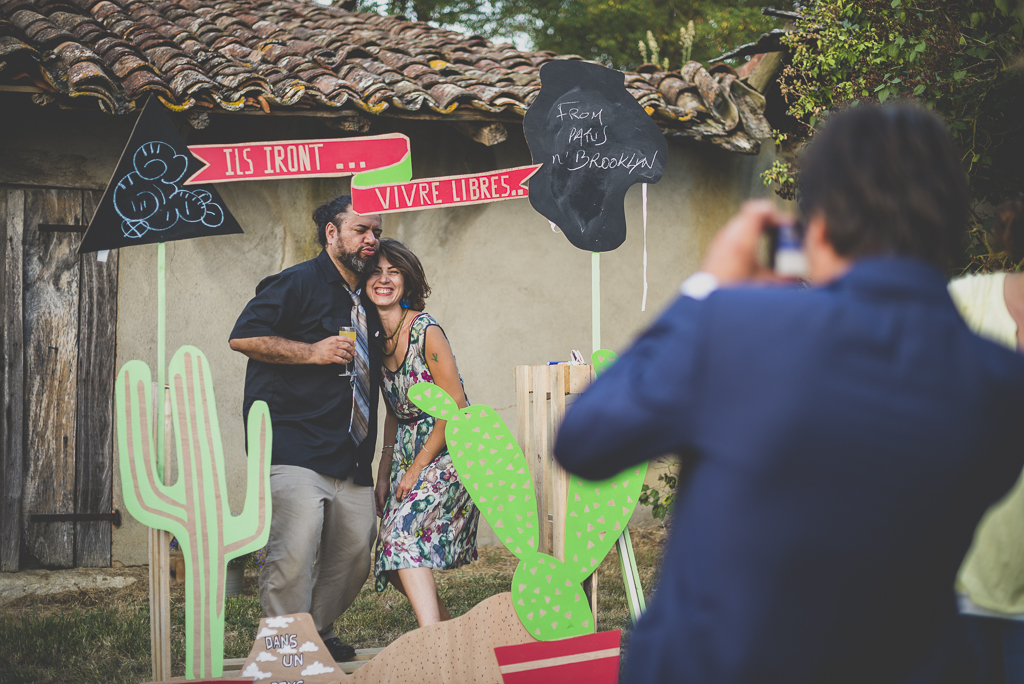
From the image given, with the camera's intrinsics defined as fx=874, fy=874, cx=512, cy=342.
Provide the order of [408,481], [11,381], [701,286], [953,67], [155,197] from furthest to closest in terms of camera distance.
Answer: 1. [11,381]
2. [953,67]
3. [408,481]
4. [155,197]
5. [701,286]

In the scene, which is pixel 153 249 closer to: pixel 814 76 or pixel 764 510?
pixel 814 76

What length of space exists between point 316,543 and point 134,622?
168cm

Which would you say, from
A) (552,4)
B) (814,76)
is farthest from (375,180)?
(552,4)

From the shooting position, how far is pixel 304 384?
3.56 metres

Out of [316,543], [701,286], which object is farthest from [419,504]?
[701,286]

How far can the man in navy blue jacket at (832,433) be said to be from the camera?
42.6 inches

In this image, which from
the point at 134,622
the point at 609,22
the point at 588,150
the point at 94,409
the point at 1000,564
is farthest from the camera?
the point at 609,22

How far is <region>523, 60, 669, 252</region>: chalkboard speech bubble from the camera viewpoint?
3.39m

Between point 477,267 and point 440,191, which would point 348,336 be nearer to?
point 440,191

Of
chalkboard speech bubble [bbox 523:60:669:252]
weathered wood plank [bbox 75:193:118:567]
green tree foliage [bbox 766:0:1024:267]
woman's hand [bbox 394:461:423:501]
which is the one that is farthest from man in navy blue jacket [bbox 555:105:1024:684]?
weathered wood plank [bbox 75:193:118:567]

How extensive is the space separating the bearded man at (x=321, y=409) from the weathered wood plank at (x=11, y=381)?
2.60m

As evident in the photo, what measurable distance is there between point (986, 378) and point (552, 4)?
13.6 m

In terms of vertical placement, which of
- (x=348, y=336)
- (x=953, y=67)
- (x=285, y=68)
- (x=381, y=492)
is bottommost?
(x=381, y=492)

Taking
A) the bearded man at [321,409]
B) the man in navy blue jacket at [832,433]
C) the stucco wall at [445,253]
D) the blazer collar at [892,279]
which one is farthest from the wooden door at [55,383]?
the blazer collar at [892,279]
